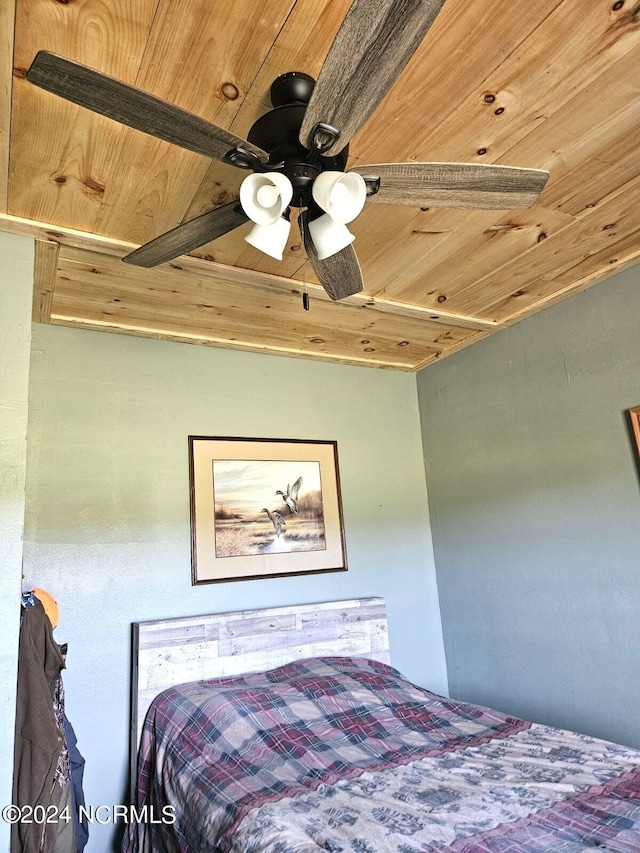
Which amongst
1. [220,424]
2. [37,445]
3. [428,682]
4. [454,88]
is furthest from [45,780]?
[454,88]

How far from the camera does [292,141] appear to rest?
117 cm

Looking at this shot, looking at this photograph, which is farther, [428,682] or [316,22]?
[428,682]

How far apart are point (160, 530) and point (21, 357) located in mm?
1120

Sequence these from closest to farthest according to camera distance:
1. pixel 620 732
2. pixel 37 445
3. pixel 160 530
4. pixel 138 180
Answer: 1. pixel 138 180
2. pixel 620 732
3. pixel 37 445
4. pixel 160 530

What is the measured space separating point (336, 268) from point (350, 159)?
15.8 inches

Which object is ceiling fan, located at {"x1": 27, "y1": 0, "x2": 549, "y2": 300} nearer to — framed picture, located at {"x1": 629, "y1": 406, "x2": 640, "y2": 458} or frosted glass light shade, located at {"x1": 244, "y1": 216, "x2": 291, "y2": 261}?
frosted glass light shade, located at {"x1": 244, "y1": 216, "x2": 291, "y2": 261}

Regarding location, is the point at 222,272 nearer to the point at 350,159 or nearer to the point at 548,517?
the point at 350,159

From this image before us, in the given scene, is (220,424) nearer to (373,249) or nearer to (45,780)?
(373,249)

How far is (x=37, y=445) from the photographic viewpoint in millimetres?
2359

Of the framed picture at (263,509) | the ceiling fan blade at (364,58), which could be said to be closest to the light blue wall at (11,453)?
the framed picture at (263,509)

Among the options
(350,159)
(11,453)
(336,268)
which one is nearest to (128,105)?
(336,268)

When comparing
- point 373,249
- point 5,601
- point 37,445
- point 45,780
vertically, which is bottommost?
point 45,780

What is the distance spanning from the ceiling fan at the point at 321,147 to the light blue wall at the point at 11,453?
0.54 metres

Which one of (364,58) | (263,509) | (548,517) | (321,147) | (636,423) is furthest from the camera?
(263,509)
